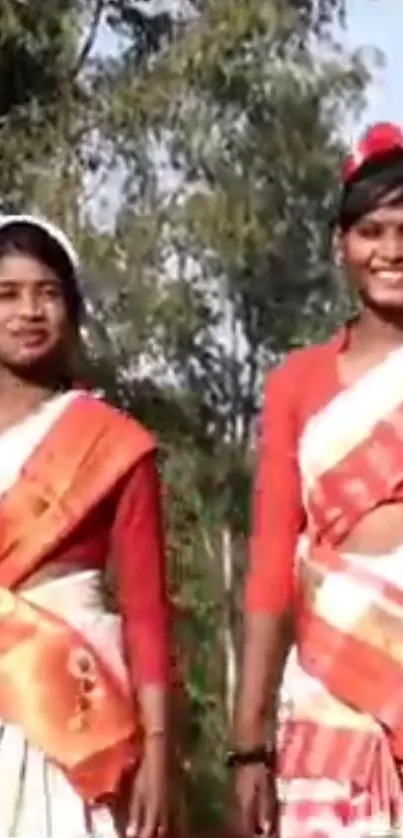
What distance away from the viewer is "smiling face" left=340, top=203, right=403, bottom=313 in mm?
3926

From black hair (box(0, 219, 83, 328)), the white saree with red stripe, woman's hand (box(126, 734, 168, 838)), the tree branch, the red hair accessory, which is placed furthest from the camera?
the tree branch

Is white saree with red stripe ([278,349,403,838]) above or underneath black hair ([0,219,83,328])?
underneath

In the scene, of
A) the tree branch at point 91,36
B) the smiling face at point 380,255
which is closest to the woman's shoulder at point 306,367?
the smiling face at point 380,255

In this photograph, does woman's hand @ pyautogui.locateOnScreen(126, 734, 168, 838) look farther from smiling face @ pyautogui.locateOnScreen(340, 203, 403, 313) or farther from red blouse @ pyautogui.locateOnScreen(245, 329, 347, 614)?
smiling face @ pyautogui.locateOnScreen(340, 203, 403, 313)

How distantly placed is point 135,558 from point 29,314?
0.43 m

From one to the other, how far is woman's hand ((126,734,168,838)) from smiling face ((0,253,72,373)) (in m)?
0.65

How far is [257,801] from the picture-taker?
3.91 metres

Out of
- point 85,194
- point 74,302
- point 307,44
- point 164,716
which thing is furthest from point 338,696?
point 307,44

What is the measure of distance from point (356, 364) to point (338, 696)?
517mm

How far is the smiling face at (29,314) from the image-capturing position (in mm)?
4156

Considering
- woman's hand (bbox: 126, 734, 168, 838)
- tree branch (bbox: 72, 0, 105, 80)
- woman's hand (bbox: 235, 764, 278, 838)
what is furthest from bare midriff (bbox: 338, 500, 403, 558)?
tree branch (bbox: 72, 0, 105, 80)

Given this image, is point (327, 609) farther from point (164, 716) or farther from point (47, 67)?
point (47, 67)

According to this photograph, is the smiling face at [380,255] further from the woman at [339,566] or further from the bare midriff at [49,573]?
the bare midriff at [49,573]

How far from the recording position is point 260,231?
18031mm
